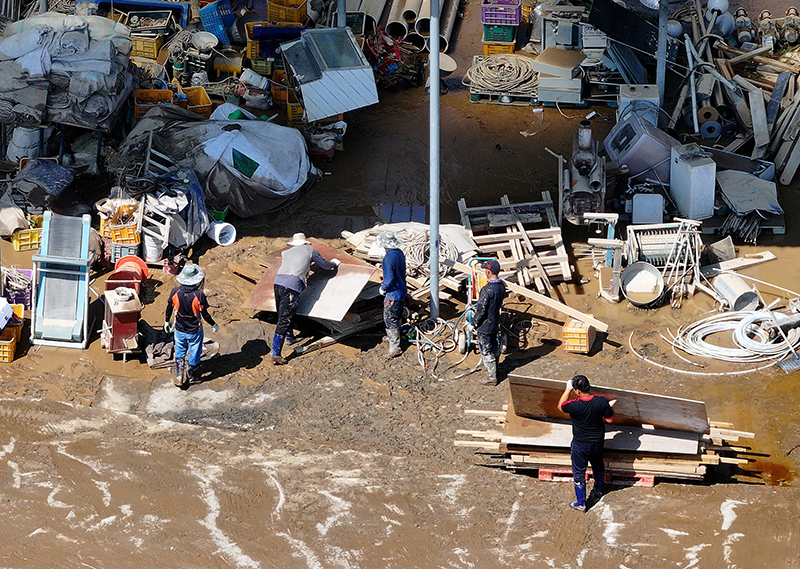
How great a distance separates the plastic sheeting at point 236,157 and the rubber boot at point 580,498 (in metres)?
7.20

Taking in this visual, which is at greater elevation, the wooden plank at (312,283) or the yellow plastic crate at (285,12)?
the yellow plastic crate at (285,12)

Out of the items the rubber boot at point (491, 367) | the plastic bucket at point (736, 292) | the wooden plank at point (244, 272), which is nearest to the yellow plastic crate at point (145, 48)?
the wooden plank at point (244, 272)

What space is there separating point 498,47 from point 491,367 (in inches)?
349

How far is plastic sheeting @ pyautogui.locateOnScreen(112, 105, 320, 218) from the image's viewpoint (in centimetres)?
1529

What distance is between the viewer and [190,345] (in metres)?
12.3

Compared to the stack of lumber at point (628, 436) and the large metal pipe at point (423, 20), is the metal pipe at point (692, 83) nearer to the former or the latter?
the large metal pipe at point (423, 20)

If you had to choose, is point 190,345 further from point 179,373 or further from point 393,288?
point 393,288

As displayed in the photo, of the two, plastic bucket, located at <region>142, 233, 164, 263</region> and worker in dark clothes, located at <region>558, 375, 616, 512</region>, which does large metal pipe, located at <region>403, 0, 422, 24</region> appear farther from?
worker in dark clothes, located at <region>558, 375, 616, 512</region>

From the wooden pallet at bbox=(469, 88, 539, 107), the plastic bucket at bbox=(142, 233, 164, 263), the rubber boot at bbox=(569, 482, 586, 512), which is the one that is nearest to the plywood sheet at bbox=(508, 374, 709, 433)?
the rubber boot at bbox=(569, 482, 586, 512)

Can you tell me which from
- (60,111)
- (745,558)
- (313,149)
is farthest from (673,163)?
(60,111)

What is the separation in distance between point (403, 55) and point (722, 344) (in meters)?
8.88

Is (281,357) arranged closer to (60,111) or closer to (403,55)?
(60,111)

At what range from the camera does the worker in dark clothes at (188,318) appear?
12.0m

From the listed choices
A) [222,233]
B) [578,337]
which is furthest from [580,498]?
[222,233]
